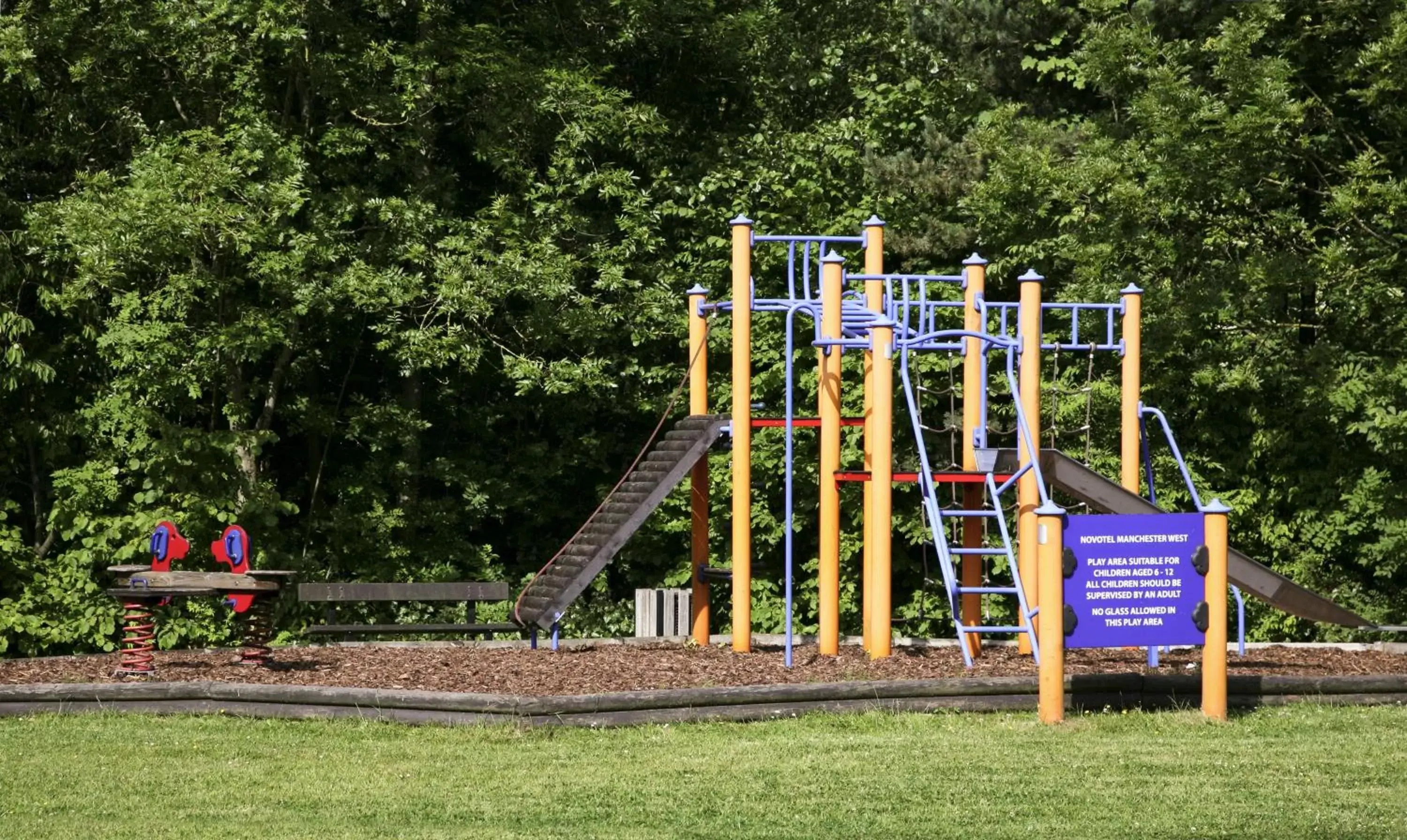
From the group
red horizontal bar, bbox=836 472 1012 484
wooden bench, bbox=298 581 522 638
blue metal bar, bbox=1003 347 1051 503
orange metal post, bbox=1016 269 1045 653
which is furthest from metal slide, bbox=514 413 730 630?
blue metal bar, bbox=1003 347 1051 503

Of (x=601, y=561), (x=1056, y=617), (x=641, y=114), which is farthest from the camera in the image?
(x=641, y=114)

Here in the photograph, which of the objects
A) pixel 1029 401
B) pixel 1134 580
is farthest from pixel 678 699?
pixel 1029 401

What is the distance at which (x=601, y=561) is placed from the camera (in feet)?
47.8

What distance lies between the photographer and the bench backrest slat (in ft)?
52.1

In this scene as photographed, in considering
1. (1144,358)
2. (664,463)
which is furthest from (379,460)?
(1144,358)

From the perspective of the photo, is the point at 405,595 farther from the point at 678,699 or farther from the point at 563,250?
the point at 563,250

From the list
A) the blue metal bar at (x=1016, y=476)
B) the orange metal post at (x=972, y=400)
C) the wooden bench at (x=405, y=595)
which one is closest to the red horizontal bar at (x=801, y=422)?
the orange metal post at (x=972, y=400)

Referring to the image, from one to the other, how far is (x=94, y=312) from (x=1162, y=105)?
11.6m

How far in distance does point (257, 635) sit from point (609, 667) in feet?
Result: 9.39

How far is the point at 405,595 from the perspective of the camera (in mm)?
16078

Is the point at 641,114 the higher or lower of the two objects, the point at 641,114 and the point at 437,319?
the higher

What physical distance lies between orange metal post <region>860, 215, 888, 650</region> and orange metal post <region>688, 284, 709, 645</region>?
1.59 meters

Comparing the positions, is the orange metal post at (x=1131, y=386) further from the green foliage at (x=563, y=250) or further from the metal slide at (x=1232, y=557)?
the green foliage at (x=563, y=250)

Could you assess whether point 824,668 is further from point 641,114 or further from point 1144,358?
point 641,114
